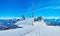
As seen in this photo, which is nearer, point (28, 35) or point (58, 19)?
point (28, 35)

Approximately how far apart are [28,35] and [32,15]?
1.90m

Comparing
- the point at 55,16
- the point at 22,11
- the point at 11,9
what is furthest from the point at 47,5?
the point at 11,9

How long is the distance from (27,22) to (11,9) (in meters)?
0.93

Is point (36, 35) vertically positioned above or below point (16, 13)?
below

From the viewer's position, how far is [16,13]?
201 inches

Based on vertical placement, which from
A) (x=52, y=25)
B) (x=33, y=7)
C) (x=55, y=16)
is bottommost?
(x=52, y=25)

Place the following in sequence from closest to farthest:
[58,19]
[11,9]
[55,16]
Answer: [58,19] < [55,16] < [11,9]

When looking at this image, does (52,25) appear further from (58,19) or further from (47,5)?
(47,5)

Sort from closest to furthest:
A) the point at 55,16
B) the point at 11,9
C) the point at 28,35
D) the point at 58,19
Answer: the point at 28,35 < the point at 58,19 < the point at 55,16 < the point at 11,9

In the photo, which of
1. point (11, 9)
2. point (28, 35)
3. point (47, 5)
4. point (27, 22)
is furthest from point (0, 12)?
point (28, 35)

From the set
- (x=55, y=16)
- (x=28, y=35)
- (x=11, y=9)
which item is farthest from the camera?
(x=11, y=9)

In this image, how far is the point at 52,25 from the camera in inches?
185

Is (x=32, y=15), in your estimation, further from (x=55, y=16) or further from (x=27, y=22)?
(x=55, y=16)

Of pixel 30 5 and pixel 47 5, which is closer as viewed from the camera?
pixel 30 5
